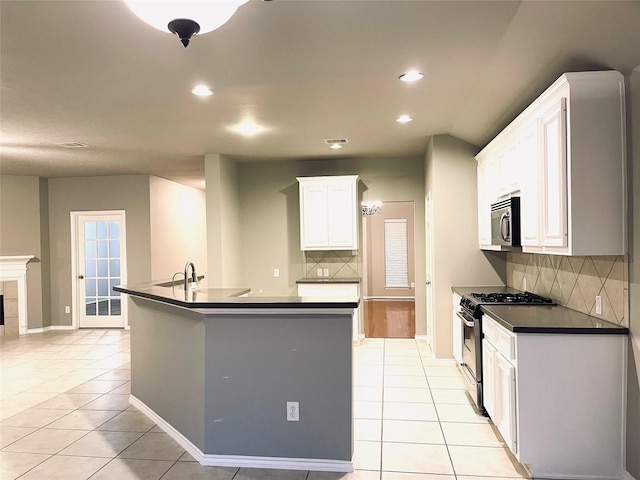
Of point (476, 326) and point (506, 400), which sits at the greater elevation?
point (476, 326)

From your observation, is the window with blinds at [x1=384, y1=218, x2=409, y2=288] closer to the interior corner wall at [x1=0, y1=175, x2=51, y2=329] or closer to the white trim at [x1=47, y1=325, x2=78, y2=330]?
the white trim at [x1=47, y1=325, x2=78, y2=330]

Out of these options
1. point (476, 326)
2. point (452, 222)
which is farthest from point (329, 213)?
point (476, 326)

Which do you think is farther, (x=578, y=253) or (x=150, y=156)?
(x=150, y=156)

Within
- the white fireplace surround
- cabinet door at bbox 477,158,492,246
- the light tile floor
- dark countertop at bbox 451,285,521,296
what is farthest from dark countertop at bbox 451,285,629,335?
the white fireplace surround

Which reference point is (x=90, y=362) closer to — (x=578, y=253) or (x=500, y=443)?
(x=500, y=443)

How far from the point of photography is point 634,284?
2.41 meters

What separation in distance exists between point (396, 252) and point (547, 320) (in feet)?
25.0

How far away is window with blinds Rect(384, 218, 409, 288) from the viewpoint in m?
10.3

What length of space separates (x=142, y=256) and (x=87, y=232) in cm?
110

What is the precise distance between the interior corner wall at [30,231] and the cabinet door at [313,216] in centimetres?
456

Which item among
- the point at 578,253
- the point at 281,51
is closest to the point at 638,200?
the point at 578,253

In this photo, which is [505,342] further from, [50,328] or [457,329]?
[50,328]

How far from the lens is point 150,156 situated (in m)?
5.90

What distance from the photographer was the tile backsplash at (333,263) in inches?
249
